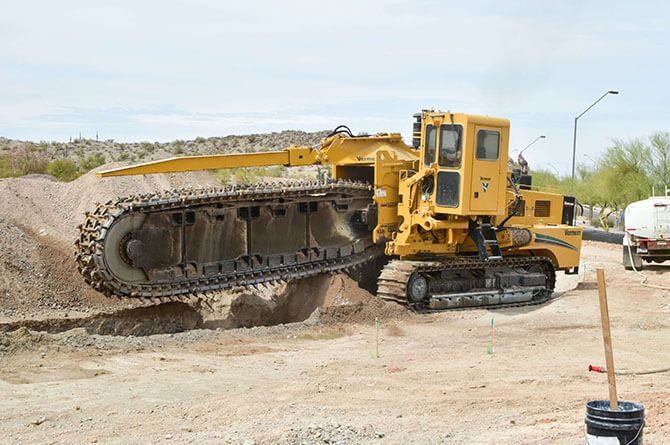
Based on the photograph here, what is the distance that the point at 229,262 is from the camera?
583 inches

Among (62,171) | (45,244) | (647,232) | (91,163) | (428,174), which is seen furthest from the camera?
(91,163)

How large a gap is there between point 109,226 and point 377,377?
484cm

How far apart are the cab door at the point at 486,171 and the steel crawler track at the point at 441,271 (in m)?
1.08

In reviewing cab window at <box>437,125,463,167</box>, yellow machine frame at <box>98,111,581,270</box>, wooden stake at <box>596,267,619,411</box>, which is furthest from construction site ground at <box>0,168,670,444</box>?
cab window at <box>437,125,463,167</box>

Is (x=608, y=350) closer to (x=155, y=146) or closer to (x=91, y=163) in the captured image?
(x=91, y=163)

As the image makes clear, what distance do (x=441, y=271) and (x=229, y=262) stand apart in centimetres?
392

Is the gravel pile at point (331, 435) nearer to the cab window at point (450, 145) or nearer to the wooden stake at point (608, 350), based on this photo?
the wooden stake at point (608, 350)

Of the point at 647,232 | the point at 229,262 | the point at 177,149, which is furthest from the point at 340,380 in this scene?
the point at 177,149

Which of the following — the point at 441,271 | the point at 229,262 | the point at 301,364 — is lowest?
the point at 301,364

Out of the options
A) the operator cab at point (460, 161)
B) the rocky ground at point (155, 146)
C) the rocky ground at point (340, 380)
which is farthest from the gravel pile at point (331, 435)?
the rocky ground at point (155, 146)

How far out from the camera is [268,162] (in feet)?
52.2

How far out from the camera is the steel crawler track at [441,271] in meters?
15.5

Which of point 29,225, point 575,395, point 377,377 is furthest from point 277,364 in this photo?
point 29,225

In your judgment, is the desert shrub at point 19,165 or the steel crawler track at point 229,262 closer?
the steel crawler track at point 229,262
